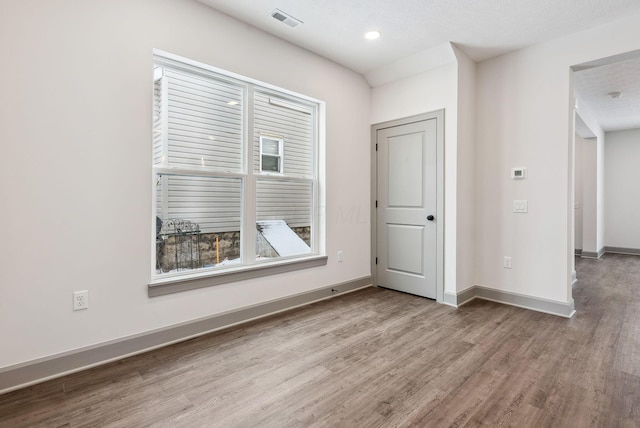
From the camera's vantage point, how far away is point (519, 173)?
11.6 ft

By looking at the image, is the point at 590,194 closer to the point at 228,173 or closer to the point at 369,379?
the point at 369,379

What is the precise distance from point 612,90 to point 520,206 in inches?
111

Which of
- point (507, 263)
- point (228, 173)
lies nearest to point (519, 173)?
point (507, 263)

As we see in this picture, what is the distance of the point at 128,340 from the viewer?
7.80 ft

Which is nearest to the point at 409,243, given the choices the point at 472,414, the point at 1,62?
the point at 472,414

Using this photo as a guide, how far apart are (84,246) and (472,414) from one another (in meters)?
2.58

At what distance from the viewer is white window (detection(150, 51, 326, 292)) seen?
8.86 ft

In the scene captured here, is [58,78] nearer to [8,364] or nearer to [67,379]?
[8,364]

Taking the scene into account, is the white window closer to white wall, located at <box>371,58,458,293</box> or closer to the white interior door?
the white interior door

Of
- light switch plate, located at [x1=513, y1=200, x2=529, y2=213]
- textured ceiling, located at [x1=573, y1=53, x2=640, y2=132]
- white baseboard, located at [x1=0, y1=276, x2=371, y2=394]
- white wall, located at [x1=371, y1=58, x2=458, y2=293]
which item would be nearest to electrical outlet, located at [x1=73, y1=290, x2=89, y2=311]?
white baseboard, located at [x1=0, y1=276, x2=371, y2=394]

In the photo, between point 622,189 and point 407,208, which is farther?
point 622,189

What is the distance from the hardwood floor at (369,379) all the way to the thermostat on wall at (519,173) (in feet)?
4.76

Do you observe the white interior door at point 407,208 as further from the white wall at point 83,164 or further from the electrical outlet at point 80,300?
the electrical outlet at point 80,300

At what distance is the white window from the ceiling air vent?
1.94 feet
